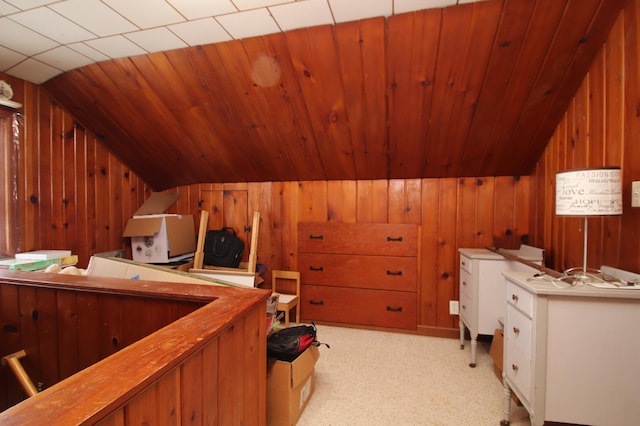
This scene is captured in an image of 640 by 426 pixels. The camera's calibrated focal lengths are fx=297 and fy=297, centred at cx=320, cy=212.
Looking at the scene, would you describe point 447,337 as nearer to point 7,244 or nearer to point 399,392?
point 399,392

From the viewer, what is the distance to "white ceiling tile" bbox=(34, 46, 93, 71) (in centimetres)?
195

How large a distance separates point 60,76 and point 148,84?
69 centimetres

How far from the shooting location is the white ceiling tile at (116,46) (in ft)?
6.07

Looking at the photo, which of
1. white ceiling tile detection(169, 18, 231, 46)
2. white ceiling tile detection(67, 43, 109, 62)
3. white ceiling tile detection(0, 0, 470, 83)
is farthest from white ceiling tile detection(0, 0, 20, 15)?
white ceiling tile detection(169, 18, 231, 46)

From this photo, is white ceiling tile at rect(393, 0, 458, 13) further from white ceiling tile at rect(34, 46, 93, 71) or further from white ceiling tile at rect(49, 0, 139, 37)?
white ceiling tile at rect(34, 46, 93, 71)

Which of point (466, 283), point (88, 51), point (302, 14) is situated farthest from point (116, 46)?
point (466, 283)

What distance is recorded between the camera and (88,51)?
6.48 feet

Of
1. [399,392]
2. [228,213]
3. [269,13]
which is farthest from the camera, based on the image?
[228,213]

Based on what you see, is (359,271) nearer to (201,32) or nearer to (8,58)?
(201,32)

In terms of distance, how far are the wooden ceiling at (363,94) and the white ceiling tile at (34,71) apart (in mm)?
58

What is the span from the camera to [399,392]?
1.90 metres

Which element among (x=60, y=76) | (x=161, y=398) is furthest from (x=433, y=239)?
(x=60, y=76)

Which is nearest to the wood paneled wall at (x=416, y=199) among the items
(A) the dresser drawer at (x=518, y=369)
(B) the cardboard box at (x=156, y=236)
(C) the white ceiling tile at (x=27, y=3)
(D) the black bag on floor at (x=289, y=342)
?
(B) the cardboard box at (x=156, y=236)

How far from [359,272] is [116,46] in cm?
257
